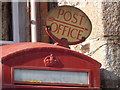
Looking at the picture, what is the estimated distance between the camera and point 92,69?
9.86 ft

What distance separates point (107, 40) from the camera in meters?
3.53

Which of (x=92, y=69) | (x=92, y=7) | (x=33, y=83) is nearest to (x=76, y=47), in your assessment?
(x=92, y=7)

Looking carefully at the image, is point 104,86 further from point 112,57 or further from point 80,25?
point 80,25

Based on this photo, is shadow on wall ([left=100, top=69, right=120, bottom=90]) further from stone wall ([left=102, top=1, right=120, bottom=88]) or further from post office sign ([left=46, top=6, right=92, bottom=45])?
post office sign ([left=46, top=6, right=92, bottom=45])

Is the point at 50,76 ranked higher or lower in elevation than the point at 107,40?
lower

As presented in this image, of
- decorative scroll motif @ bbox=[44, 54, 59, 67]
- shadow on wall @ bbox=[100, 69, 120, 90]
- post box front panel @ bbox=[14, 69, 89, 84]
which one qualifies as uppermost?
decorative scroll motif @ bbox=[44, 54, 59, 67]

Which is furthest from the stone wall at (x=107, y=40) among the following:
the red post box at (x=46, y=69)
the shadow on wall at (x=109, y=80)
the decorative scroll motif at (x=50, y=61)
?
the decorative scroll motif at (x=50, y=61)

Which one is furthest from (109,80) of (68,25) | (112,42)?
(68,25)

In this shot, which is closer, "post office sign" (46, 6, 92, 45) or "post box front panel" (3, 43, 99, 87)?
"post box front panel" (3, 43, 99, 87)

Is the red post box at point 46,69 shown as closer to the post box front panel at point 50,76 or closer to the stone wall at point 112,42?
the post box front panel at point 50,76

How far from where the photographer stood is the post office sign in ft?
10.7

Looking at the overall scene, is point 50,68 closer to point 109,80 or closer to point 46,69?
point 46,69

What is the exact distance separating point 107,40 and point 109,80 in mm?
355

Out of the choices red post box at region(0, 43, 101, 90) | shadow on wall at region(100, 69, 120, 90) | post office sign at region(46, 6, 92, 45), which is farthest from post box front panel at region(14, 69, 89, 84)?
shadow on wall at region(100, 69, 120, 90)
